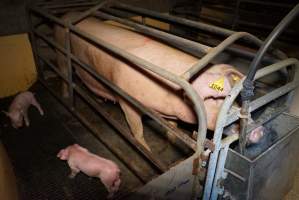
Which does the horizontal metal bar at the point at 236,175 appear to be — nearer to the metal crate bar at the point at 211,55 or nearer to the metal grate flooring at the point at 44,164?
the metal crate bar at the point at 211,55

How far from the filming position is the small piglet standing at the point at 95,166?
87.0 inches

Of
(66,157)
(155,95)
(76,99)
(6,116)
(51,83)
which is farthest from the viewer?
(51,83)

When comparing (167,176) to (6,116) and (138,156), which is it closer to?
(138,156)

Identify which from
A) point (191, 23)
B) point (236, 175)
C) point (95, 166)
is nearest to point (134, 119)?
point (95, 166)

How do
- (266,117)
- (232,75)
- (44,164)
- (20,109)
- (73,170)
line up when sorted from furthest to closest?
(20,109), (44,164), (73,170), (232,75), (266,117)

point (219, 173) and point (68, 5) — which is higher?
point (68, 5)

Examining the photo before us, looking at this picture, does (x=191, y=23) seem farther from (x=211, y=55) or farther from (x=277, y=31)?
(x=277, y=31)

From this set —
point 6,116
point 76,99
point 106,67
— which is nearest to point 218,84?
point 106,67

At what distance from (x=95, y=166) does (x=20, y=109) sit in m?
1.51

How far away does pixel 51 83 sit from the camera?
417cm

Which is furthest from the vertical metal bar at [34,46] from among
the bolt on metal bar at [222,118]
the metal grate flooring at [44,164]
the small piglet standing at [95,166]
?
the bolt on metal bar at [222,118]

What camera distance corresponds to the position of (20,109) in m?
3.19

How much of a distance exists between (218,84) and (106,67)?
1.36m

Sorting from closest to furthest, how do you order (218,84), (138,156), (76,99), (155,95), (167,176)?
(167,176) < (218,84) < (155,95) < (138,156) < (76,99)
